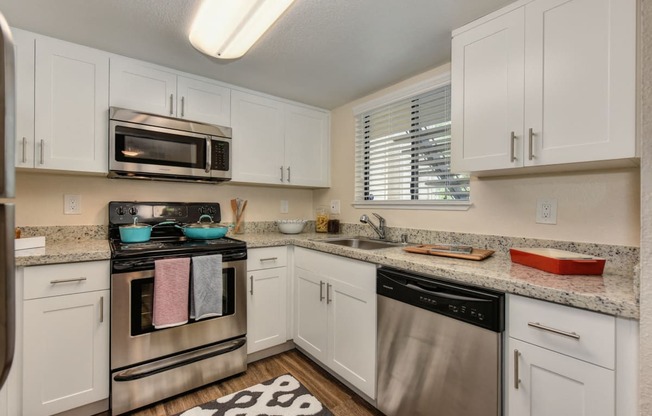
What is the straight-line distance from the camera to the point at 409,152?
2371 millimetres

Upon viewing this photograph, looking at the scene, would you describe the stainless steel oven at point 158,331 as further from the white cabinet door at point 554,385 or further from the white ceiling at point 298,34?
the white cabinet door at point 554,385

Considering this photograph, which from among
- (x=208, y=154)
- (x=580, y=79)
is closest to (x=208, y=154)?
(x=208, y=154)

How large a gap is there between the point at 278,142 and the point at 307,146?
1.06ft

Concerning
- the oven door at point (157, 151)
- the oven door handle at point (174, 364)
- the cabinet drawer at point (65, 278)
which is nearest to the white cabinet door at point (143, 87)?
the oven door at point (157, 151)

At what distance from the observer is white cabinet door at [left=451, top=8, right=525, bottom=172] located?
145 cm

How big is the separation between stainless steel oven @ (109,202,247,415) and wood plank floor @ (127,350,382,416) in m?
0.06

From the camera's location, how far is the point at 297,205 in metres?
3.25

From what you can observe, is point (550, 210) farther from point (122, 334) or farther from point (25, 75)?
point (25, 75)

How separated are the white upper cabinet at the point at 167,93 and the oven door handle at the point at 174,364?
167 centimetres

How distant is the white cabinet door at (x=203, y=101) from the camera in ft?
7.42

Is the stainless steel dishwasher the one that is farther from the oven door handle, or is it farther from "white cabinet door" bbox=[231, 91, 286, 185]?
"white cabinet door" bbox=[231, 91, 286, 185]

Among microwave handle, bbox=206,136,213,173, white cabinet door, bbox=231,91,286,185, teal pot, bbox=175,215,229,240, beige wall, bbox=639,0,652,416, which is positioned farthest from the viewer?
white cabinet door, bbox=231,91,286,185

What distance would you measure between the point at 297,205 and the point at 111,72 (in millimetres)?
1889

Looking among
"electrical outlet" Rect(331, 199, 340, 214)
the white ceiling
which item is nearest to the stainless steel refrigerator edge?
the white ceiling
